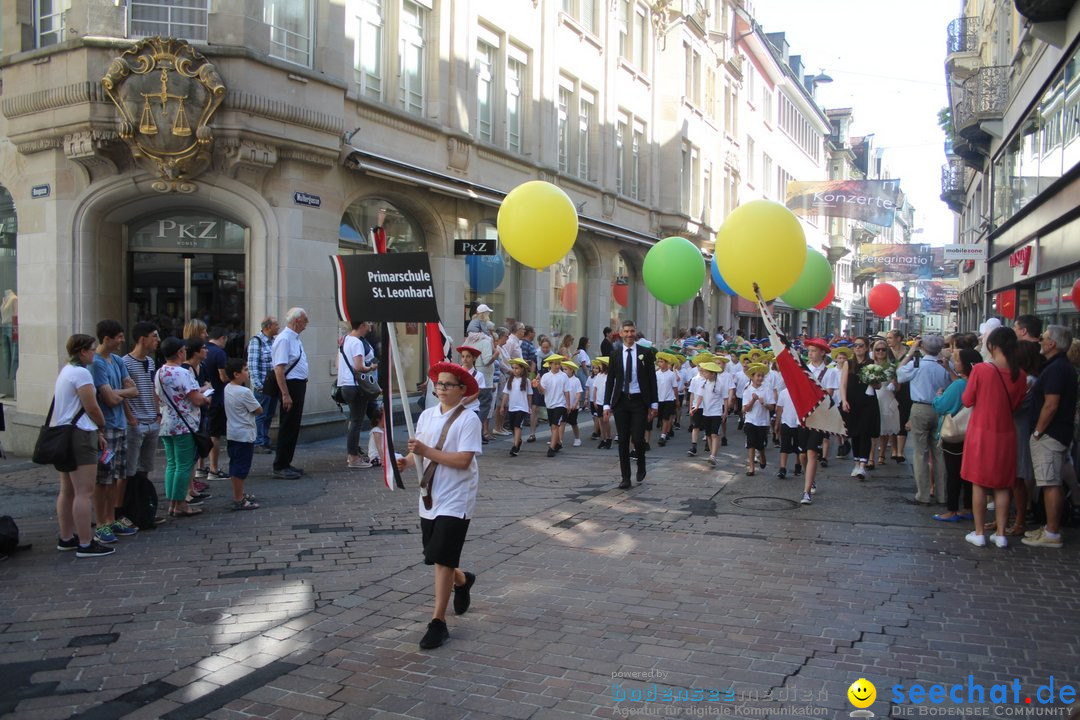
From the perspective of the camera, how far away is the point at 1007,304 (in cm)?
1983

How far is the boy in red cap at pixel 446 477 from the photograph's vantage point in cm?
507

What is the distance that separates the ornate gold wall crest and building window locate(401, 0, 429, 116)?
493cm

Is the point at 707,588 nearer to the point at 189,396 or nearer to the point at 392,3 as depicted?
the point at 189,396

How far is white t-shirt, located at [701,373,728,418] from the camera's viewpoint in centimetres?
1265

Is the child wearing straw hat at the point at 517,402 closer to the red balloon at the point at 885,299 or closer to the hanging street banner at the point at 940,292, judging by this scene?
the red balloon at the point at 885,299

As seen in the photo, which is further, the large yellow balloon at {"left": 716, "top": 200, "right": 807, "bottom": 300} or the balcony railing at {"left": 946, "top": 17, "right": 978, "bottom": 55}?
the balcony railing at {"left": 946, "top": 17, "right": 978, "bottom": 55}

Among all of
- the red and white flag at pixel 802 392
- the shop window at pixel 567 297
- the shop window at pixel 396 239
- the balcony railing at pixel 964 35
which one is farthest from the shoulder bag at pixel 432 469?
the balcony railing at pixel 964 35

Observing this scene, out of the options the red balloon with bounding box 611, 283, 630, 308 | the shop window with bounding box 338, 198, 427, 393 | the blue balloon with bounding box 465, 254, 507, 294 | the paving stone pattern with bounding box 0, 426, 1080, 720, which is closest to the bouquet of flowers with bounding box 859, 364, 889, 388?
the paving stone pattern with bounding box 0, 426, 1080, 720

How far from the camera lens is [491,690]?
4.45 metres

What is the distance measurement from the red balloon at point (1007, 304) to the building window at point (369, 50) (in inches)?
564

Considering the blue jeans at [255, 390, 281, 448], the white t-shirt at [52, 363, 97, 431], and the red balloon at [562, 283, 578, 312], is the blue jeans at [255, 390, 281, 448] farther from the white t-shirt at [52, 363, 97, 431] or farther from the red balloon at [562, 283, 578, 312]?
the red balloon at [562, 283, 578, 312]

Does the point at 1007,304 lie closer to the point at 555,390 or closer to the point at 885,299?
the point at 885,299

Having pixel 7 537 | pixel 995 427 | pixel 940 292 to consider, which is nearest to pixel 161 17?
pixel 7 537

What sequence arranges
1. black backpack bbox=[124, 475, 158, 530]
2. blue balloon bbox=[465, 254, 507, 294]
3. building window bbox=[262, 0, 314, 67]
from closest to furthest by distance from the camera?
black backpack bbox=[124, 475, 158, 530] < building window bbox=[262, 0, 314, 67] < blue balloon bbox=[465, 254, 507, 294]
